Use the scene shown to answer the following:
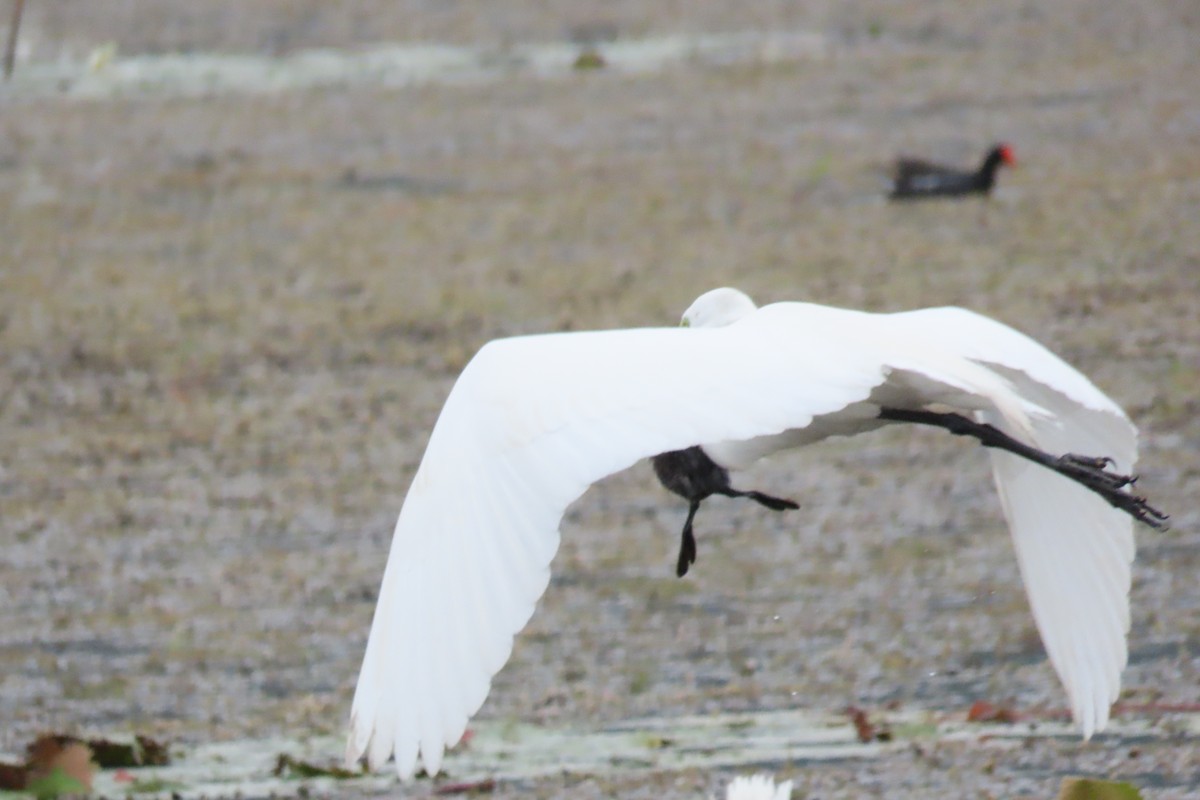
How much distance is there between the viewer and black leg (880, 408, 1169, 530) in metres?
4.36

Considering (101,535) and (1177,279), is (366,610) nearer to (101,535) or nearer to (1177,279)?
(101,535)

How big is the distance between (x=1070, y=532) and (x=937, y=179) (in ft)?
21.2

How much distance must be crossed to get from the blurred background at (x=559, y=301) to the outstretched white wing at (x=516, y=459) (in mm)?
1341

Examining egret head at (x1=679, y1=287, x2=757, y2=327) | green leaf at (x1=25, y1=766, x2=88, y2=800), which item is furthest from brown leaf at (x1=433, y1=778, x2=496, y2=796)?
egret head at (x1=679, y1=287, x2=757, y2=327)

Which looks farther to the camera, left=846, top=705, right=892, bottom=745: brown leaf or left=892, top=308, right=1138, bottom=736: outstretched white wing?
left=846, top=705, right=892, bottom=745: brown leaf

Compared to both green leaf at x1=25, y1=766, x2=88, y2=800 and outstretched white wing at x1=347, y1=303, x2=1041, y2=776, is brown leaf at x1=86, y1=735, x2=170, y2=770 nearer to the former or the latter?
green leaf at x1=25, y1=766, x2=88, y2=800

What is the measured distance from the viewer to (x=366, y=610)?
6137 millimetres

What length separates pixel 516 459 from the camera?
341 centimetres

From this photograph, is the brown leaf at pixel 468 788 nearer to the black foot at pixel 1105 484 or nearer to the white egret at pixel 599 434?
the white egret at pixel 599 434

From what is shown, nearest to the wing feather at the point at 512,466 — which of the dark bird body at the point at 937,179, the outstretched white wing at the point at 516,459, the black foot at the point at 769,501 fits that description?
the outstretched white wing at the point at 516,459

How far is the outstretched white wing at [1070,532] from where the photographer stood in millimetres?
4434

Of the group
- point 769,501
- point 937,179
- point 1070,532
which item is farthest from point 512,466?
point 937,179

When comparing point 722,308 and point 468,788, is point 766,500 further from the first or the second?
point 468,788

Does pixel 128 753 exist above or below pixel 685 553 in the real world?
below
